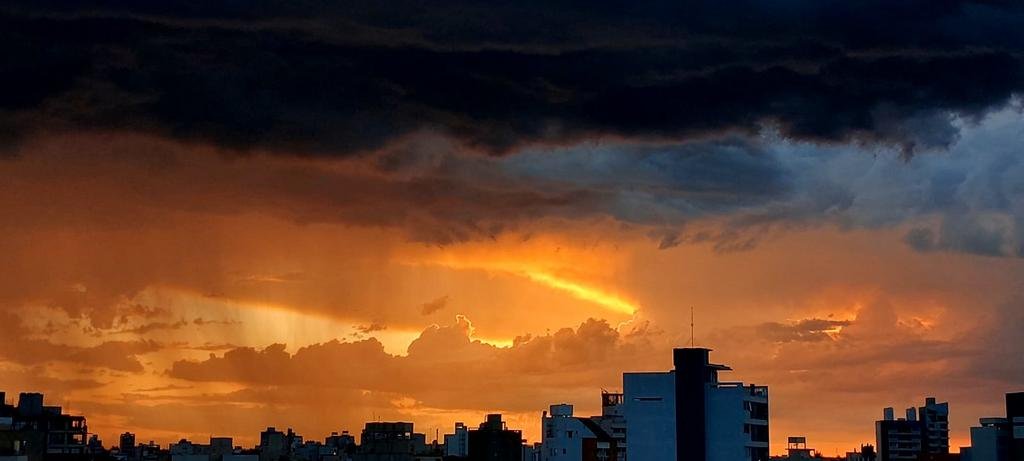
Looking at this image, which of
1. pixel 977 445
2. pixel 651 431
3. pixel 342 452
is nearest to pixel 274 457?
pixel 342 452

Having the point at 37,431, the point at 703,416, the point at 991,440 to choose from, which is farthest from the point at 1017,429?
the point at 37,431

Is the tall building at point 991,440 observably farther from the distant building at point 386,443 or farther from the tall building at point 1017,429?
the distant building at point 386,443

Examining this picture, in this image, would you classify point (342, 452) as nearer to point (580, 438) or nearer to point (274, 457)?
point (274, 457)

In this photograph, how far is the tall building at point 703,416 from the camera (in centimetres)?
13475

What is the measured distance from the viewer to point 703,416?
136m

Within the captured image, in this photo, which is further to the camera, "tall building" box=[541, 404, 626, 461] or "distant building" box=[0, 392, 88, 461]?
"tall building" box=[541, 404, 626, 461]

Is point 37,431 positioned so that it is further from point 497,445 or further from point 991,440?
point 991,440

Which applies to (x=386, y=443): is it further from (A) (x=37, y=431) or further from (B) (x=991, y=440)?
(B) (x=991, y=440)

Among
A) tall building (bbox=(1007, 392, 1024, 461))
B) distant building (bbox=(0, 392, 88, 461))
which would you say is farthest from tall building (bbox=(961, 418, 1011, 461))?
distant building (bbox=(0, 392, 88, 461))

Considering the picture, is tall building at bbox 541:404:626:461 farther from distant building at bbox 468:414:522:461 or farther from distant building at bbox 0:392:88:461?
distant building at bbox 0:392:88:461

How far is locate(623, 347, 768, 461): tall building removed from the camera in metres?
135

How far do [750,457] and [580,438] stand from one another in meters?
38.9

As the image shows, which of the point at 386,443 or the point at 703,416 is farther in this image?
the point at 386,443

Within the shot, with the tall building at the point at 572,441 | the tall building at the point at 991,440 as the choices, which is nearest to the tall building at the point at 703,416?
the tall building at the point at 572,441
